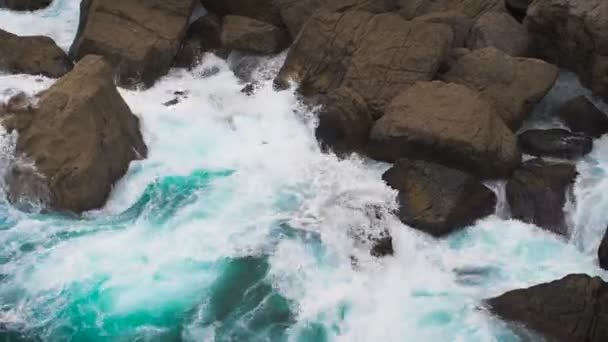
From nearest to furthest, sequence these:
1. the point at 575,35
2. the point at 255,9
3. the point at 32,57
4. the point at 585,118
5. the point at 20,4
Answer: the point at 585,118
the point at 575,35
the point at 32,57
the point at 255,9
the point at 20,4

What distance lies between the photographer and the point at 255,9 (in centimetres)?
1177

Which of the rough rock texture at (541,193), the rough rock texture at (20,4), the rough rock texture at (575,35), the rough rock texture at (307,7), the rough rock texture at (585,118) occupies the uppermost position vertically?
the rough rock texture at (575,35)

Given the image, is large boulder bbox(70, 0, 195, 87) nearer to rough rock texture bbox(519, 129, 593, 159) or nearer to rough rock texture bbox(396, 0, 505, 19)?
rough rock texture bbox(396, 0, 505, 19)

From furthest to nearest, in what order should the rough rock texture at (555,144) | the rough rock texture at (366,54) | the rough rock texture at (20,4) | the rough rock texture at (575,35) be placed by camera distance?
the rough rock texture at (20,4), the rough rock texture at (366,54), the rough rock texture at (575,35), the rough rock texture at (555,144)

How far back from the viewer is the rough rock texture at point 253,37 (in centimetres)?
1121

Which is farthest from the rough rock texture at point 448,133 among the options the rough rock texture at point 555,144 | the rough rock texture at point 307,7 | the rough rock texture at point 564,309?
the rough rock texture at point 307,7

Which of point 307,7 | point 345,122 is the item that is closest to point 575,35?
point 345,122

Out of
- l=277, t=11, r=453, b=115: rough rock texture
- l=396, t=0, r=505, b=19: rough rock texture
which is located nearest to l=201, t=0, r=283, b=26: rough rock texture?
l=277, t=11, r=453, b=115: rough rock texture

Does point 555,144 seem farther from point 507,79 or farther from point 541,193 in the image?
point 507,79

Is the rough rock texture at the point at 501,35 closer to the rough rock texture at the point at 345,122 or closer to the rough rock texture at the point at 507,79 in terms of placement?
the rough rock texture at the point at 507,79

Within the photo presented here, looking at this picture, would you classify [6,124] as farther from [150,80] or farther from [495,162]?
[495,162]

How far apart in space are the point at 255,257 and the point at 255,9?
5.51 meters

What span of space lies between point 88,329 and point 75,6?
8.18 m

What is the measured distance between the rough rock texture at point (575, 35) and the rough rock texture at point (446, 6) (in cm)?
103
